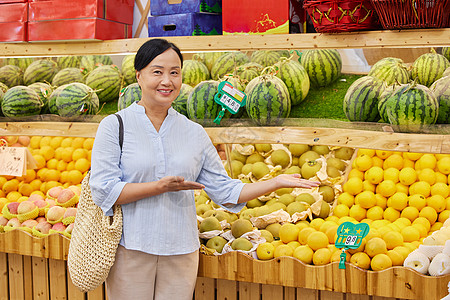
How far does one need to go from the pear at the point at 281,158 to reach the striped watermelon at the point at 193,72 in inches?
Answer: 28.8

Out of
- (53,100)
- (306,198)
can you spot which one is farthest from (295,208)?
(53,100)

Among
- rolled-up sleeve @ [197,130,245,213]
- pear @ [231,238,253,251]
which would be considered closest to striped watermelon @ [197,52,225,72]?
rolled-up sleeve @ [197,130,245,213]

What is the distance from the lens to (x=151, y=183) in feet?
6.98

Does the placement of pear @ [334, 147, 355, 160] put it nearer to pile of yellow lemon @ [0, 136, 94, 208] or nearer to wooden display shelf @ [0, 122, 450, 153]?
wooden display shelf @ [0, 122, 450, 153]

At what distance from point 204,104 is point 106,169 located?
1029 mm

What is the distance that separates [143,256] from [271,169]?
137 cm

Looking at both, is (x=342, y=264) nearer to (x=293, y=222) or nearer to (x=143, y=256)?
(x=293, y=222)

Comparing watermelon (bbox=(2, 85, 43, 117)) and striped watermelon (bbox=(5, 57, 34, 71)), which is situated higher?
striped watermelon (bbox=(5, 57, 34, 71))

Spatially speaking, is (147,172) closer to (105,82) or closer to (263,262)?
(263,262)

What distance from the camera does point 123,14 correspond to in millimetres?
3682

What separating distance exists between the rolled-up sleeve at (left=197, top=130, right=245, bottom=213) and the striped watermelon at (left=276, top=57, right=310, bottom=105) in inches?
35.6

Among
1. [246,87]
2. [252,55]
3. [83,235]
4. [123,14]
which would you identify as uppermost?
[123,14]

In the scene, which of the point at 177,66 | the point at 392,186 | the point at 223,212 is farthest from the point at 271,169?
the point at 177,66

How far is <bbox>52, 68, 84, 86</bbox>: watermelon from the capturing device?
13.0ft
